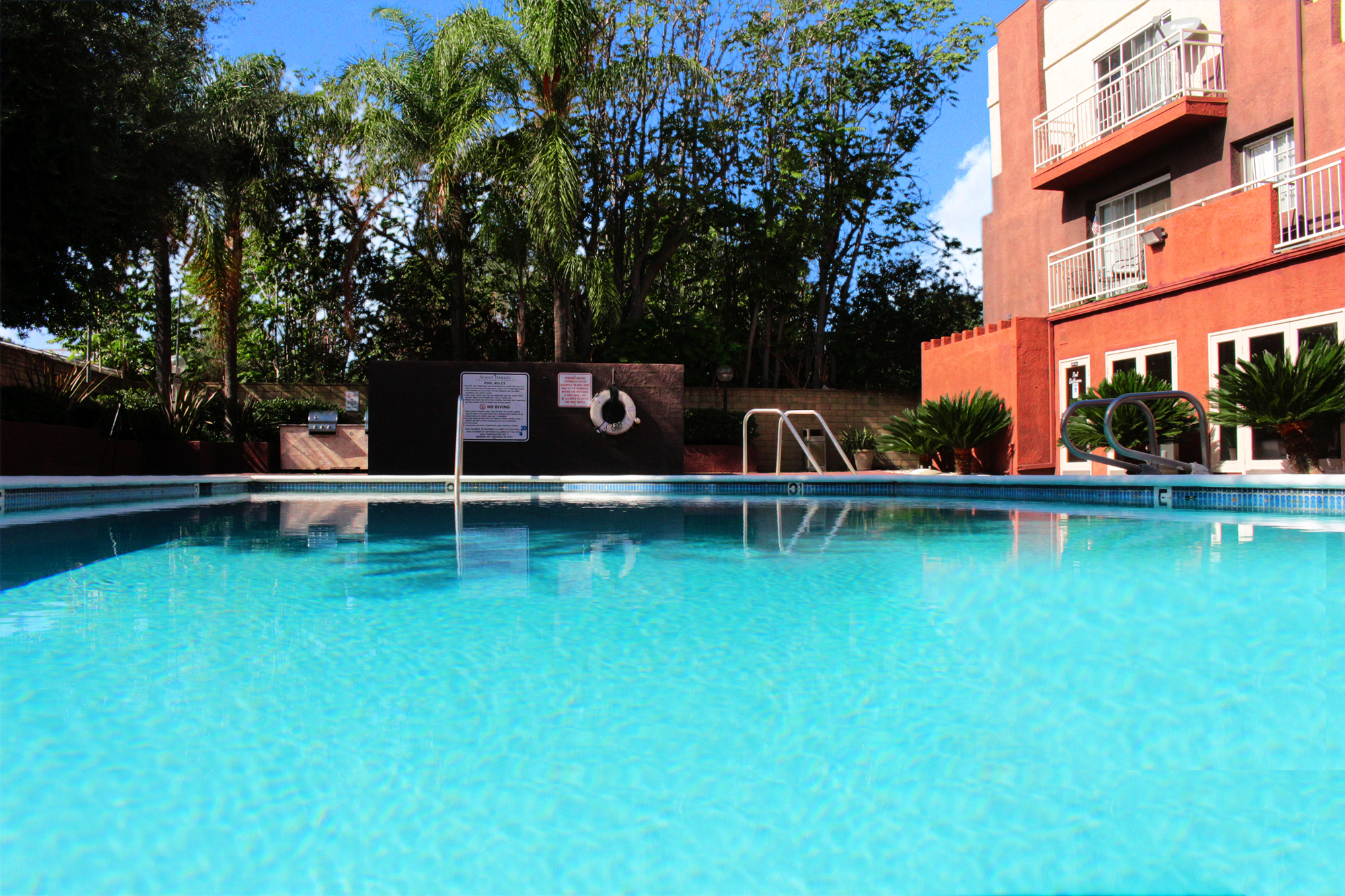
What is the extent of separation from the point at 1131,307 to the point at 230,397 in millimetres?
14838

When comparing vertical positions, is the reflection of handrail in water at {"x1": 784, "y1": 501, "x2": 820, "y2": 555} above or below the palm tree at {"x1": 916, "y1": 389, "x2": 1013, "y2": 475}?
below

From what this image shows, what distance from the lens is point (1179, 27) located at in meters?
11.4

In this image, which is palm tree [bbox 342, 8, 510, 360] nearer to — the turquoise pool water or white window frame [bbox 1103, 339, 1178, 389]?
white window frame [bbox 1103, 339, 1178, 389]

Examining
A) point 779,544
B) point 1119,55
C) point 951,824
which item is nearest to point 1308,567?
point 779,544

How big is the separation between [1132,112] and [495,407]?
10311mm

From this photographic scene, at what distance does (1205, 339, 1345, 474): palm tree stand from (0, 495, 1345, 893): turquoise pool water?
4906 millimetres

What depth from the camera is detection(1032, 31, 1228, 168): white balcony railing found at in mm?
11266

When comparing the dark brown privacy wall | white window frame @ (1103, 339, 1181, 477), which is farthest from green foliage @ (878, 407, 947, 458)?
the dark brown privacy wall

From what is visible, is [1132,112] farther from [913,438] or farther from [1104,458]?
[1104,458]

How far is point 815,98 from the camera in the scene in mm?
19375

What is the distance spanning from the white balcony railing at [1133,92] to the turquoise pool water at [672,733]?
9567 mm

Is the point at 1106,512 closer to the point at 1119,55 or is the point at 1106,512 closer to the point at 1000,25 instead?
the point at 1119,55

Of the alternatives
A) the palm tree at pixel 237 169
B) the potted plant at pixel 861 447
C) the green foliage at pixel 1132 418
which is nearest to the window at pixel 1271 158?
the green foliage at pixel 1132 418

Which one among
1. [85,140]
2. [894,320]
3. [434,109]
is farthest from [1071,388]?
[85,140]
